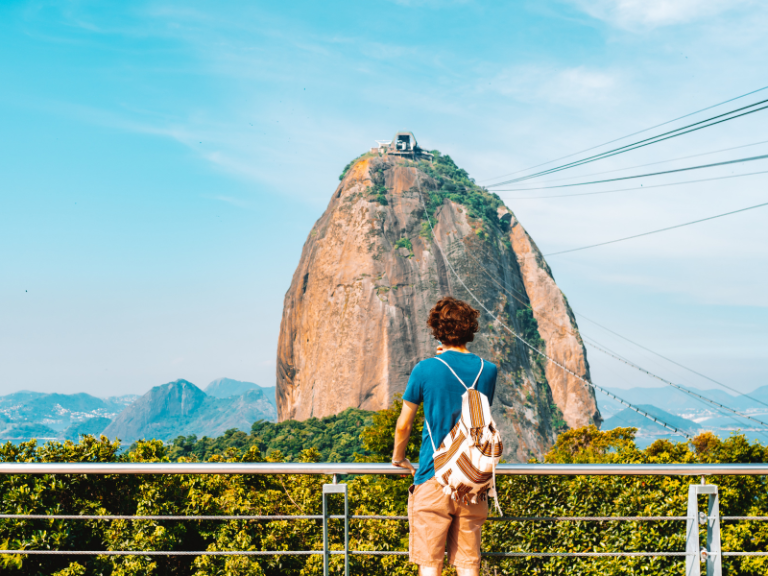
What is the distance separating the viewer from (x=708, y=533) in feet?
10.3

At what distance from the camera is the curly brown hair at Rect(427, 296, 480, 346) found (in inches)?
110

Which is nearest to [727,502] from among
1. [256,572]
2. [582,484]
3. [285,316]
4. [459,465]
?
[582,484]

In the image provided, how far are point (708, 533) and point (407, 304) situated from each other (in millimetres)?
54684

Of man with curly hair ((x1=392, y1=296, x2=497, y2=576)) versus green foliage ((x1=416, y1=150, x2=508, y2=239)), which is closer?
man with curly hair ((x1=392, y1=296, x2=497, y2=576))

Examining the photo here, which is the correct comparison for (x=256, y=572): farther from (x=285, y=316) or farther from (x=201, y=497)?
(x=285, y=316)

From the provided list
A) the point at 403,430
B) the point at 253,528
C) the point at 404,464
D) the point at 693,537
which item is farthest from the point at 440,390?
the point at 253,528

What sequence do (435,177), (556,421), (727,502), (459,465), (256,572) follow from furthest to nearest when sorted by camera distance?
(435,177) → (556,421) → (727,502) → (256,572) → (459,465)

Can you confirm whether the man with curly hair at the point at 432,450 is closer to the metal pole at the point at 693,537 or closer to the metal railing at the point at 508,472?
the metal railing at the point at 508,472

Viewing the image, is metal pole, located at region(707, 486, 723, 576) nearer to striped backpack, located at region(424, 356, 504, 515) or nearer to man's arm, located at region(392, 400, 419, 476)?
striped backpack, located at region(424, 356, 504, 515)

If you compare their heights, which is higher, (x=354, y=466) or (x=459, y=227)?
(x=459, y=227)

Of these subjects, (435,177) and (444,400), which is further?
(435,177)

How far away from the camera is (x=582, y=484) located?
6.21 metres

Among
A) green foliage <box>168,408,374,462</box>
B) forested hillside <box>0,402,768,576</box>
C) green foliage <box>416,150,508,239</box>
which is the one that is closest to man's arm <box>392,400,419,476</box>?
forested hillside <box>0,402,768,576</box>

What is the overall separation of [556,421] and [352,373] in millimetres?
23060
